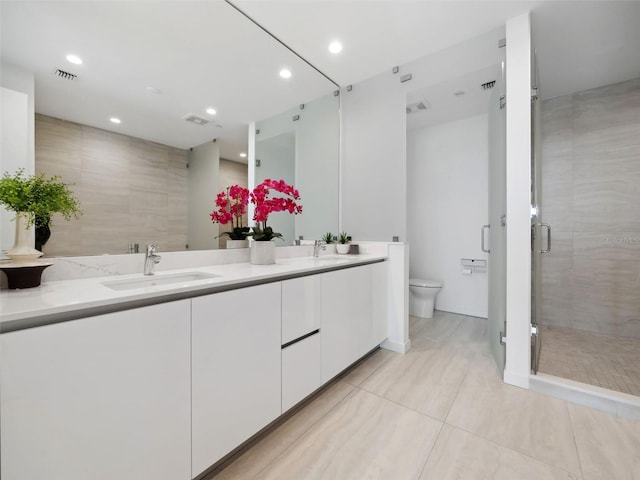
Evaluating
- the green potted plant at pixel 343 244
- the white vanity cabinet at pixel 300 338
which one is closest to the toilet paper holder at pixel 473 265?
the green potted plant at pixel 343 244

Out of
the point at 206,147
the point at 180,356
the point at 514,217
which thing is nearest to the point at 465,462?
the point at 180,356

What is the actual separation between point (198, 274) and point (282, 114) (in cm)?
150

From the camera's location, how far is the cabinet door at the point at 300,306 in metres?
1.37

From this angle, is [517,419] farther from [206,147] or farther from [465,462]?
[206,147]

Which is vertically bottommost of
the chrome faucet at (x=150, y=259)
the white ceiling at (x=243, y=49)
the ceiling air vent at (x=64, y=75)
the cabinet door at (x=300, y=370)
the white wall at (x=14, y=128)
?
the cabinet door at (x=300, y=370)

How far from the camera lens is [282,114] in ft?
7.24

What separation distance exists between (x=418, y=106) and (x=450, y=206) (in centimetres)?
128

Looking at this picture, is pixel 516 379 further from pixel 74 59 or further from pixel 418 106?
pixel 74 59

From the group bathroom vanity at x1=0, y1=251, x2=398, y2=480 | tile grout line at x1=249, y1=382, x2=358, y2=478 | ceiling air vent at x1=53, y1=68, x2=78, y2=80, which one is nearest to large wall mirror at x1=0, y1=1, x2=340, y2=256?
ceiling air vent at x1=53, y1=68, x2=78, y2=80

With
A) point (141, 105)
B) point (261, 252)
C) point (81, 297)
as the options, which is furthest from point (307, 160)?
point (81, 297)

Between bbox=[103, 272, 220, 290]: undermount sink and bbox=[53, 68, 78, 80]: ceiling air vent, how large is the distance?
0.87m

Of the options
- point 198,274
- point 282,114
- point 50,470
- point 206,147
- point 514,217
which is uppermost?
point 282,114

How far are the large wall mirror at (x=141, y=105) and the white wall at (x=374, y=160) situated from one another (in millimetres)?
932

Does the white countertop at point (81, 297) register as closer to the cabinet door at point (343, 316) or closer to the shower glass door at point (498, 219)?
the cabinet door at point (343, 316)
